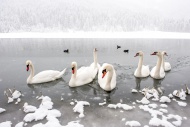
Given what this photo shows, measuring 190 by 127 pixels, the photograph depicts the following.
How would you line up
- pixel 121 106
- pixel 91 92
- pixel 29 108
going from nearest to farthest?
pixel 29 108 < pixel 121 106 < pixel 91 92

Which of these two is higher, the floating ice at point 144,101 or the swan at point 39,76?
the swan at point 39,76

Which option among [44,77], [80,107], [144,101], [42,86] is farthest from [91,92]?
[44,77]

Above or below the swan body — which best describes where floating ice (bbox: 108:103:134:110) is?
below

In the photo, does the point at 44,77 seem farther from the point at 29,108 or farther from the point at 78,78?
the point at 29,108

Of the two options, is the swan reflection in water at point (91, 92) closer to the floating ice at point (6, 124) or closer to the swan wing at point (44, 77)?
the swan wing at point (44, 77)

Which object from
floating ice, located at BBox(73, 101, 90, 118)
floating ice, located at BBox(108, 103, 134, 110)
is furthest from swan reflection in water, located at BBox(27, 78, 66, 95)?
floating ice, located at BBox(108, 103, 134, 110)

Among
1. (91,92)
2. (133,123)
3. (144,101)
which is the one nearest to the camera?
(133,123)

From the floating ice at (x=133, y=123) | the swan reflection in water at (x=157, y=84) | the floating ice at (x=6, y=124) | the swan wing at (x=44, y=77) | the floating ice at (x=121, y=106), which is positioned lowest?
the floating ice at (x=133, y=123)

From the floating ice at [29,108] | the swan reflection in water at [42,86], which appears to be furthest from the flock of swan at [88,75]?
the floating ice at [29,108]

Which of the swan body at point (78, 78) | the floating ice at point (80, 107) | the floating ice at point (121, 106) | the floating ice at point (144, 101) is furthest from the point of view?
the swan body at point (78, 78)

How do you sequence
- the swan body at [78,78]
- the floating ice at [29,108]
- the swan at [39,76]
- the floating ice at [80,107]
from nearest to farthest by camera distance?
the floating ice at [80,107] → the floating ice at [29,108] → the swan body at [78,78] → the swan at [39,76]

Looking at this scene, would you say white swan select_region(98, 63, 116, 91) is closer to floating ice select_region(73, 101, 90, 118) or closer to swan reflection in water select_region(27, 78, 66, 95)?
floating ice select_region(73, 101, 90, 118)

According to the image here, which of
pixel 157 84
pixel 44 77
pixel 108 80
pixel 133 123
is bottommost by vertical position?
pixel 133 123

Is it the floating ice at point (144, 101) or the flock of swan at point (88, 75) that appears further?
the flock of swan at point (88, 75)
